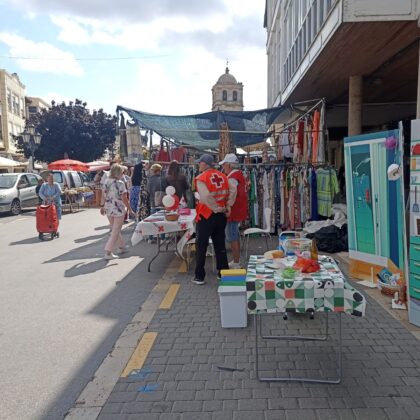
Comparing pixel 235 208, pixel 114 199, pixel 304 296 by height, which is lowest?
pixel 304 296

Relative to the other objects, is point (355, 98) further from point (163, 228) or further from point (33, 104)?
point (33, 104)

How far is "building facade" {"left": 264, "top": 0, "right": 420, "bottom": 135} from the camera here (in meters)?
6.30

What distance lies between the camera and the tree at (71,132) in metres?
33.9

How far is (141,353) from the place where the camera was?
390 centimetres

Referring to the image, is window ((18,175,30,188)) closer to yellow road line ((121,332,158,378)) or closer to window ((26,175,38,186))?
window ((26,175,38,186))

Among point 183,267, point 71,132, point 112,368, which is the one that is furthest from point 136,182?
point 71,132

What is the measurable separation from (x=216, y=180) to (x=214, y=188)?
12 cm

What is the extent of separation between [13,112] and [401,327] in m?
45.6

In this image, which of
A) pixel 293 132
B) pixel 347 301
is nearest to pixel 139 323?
pixel 347 301

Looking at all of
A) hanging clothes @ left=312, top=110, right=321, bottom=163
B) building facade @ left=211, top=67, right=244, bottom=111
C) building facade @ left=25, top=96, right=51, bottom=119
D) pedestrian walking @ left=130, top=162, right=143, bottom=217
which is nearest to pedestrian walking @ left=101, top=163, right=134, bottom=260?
pedestrian walking @ left=130, top=162, right=143, bottom=217

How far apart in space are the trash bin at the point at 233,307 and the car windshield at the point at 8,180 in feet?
51.1

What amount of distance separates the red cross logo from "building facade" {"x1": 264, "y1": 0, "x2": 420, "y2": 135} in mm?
3087

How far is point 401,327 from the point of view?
14.4 ft

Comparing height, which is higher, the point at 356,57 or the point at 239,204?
Answer: the point at 356,57
